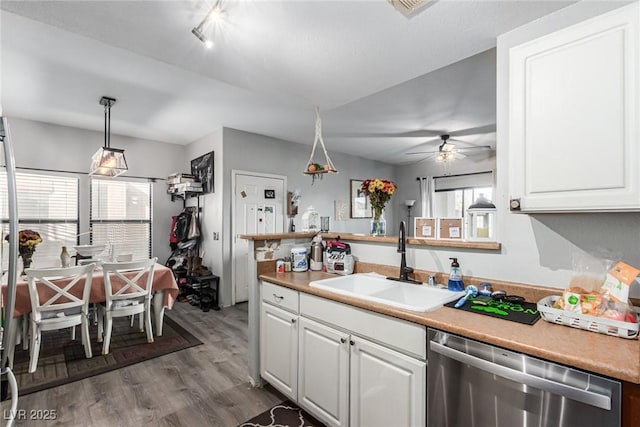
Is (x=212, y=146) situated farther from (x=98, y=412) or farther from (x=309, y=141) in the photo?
(x=98, y=412)

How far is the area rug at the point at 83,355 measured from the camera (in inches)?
98.0

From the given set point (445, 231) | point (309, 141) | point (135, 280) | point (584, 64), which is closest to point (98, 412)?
point (135, 280)

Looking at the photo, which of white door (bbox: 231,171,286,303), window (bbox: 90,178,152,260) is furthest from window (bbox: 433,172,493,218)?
window (bbox: 90,178,152,260)

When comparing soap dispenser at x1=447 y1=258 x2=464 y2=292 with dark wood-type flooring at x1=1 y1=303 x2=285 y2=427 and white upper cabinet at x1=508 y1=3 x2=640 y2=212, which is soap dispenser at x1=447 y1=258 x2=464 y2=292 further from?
dark wood-type flooring at x1=1 y1=303 x2=285 y2=427

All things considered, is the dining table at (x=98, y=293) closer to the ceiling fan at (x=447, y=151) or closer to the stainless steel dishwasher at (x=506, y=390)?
the stainless steel dishwasher at (x=506, y=390)

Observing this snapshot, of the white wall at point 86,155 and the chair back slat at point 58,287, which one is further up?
the white wall at point 86,155

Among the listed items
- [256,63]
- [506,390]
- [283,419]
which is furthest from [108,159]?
[506,390]

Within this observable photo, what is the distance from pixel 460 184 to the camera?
6340 millimetres

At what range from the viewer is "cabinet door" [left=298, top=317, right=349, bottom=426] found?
1705mm

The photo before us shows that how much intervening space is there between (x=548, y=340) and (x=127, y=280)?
129 inches

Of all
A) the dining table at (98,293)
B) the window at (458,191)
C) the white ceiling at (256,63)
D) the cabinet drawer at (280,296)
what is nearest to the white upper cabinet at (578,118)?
the white ceiling at (256,63)

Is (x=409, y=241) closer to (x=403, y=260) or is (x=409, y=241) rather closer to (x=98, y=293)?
(x=403, y=260)

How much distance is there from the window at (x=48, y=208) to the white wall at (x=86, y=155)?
0.42 ft

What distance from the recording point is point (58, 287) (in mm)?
2684
